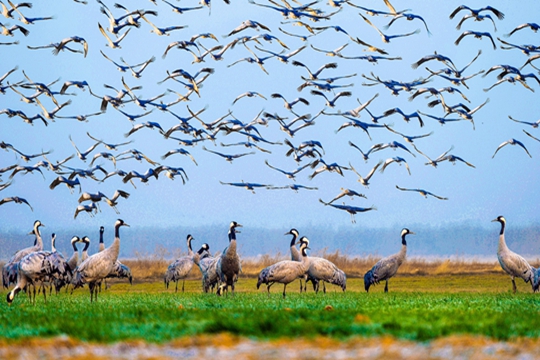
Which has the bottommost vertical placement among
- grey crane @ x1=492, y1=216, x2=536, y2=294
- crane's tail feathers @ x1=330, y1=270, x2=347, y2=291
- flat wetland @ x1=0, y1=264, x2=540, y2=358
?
flat wetland @ x1=0, y1=264, x2=540, y2=358

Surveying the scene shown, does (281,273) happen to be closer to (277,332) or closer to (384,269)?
(384,269)

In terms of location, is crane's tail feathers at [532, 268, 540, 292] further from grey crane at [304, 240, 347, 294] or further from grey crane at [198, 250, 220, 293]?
grey crane at [198, 250, 220, 293]

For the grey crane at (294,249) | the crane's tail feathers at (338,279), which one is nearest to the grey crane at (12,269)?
the grey crane at (294,249)

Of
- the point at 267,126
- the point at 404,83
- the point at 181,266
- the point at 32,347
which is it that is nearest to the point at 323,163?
the point at 267,126

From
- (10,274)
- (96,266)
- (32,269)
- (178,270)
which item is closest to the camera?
(32,269)

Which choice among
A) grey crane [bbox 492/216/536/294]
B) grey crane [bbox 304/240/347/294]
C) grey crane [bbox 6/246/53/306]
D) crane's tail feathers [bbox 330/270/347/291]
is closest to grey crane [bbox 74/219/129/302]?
grey crane [bbox 6/246/53/306]

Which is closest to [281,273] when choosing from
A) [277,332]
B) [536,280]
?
[536,280]

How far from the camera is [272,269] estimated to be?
84.0ft

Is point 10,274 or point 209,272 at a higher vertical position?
point 209,272

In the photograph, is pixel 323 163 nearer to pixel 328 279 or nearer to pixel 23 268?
pixel 328 279

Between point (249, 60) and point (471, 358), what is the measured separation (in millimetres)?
30389

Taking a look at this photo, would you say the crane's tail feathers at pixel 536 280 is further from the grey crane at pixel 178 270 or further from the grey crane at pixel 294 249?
the grey crane at pixel 178 270

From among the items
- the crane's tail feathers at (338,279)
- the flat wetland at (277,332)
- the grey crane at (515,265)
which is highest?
the grey crane at (515,265)

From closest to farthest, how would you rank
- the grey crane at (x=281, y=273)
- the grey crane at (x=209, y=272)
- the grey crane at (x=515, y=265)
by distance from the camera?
the grey crane at (x=281, y=273) → the grey crane at (x=515, y=265) → the grey crane at (x=209, y=272)
